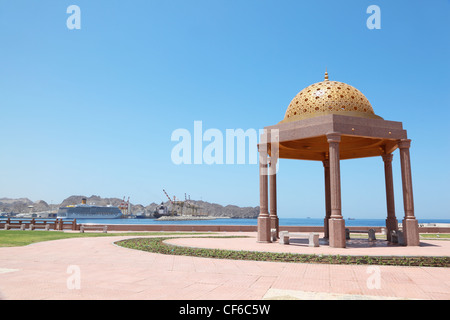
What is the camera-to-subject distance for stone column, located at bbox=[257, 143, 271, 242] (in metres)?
19.8

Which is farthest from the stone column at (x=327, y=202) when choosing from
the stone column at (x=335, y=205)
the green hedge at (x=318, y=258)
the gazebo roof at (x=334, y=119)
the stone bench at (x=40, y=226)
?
the stone bench at (x=40, y=226)

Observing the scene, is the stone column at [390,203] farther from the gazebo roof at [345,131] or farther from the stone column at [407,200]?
the stone column at [407,200]

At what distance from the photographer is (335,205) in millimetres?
16859

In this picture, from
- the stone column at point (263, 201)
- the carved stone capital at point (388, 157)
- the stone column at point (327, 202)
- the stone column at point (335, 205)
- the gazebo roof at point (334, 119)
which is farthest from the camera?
the stone column at point (327, 202)

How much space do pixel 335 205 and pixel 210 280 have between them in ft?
33.8

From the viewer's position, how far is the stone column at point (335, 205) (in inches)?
647

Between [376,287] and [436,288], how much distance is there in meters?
1.46

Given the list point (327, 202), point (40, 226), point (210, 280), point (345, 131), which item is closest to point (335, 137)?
point (345, 131)

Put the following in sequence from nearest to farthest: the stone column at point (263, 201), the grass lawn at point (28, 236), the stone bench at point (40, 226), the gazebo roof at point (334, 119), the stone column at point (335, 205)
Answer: the stone column at point (335, 205), the gazebo roof at point (334, 119), the stone column at point (263, 201), the grass lawn at point (28, 236), the stone bench at point (40, 226)

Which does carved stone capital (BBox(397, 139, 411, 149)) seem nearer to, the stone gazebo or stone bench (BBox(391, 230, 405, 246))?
the stone gazebo

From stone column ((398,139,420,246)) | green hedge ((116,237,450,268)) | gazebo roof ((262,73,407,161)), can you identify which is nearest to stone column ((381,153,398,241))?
gazebo roof ((262,73,407,161))

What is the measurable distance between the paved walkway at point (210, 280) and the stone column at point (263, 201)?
779 centimetres

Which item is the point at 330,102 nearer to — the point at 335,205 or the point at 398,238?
the point at 335,205
